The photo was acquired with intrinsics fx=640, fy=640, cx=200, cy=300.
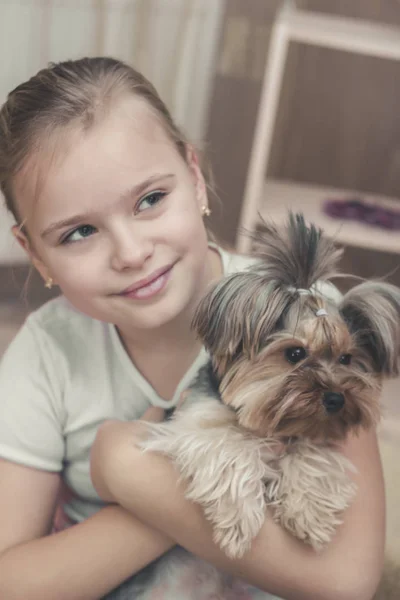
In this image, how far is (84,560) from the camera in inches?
38.5

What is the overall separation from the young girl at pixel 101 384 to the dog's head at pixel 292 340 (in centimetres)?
13

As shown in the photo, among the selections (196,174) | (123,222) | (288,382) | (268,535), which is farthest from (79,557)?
(196,174)

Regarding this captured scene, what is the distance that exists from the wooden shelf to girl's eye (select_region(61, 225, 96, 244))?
0.86m

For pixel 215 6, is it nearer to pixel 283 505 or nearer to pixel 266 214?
pixel 266 214

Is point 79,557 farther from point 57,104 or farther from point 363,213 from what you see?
point 363,213

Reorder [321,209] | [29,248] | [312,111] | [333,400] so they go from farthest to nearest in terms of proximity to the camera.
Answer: [312,111]
[321,209]
[29,248]
[333,400]

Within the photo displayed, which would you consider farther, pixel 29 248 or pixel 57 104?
pixel 29 248

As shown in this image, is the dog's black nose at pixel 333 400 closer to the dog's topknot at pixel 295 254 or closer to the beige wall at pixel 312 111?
the dog's topknot at pixel 295 254

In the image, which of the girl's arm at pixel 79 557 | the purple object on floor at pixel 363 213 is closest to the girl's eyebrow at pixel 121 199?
the girl's arm at pixel 79 557

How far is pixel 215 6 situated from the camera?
2.02 meters

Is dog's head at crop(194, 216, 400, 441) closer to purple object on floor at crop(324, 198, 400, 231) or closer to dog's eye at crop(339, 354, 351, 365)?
dog's eye at crop(339, 354, 351, 365)

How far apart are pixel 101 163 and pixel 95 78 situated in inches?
7.4

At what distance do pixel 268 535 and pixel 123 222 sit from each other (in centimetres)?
52

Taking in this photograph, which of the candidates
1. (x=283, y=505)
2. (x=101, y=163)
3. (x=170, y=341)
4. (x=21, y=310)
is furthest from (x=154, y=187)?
(x=21, y=310)
